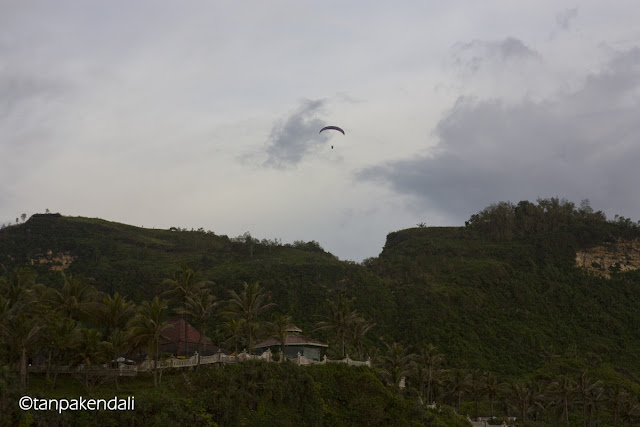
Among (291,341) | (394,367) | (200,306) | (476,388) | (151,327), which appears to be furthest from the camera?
(476,388)

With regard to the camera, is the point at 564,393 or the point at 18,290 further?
the point at 564,393

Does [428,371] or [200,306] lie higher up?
[200,306]

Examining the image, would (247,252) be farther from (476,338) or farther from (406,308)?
(476,338)

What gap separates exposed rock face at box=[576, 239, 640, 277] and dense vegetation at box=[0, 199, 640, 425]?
6.20ft

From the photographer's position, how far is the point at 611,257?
132375 mm

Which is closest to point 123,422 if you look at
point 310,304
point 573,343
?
point 310,304

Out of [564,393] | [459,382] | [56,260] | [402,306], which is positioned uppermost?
[56,260]

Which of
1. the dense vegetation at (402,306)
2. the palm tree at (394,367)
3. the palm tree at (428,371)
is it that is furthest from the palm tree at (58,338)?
the palm tree at (428,371)

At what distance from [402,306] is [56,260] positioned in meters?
66.5

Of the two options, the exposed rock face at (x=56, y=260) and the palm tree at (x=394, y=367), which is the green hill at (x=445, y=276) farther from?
the palm tree at (x=394, y=367)

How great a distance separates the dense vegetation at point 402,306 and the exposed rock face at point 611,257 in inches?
74.4

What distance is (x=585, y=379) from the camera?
242ft

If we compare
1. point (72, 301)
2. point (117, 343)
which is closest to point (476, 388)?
point (117, 343)

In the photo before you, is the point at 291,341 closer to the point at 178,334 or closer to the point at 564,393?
the point at 178,334
